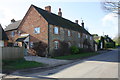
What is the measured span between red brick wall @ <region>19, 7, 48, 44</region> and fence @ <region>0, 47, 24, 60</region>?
7211mm

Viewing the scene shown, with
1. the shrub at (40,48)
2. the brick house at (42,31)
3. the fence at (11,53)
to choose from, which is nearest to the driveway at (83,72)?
the fence at (11,53)

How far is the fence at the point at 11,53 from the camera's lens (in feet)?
43.4

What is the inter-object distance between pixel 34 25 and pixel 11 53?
1094cm

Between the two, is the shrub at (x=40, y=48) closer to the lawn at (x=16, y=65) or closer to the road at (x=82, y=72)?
the lawn at (x=16, y=65)

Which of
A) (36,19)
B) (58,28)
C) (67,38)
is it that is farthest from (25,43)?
(67,38)

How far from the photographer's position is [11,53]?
14109 mm

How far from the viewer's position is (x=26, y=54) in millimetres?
24078

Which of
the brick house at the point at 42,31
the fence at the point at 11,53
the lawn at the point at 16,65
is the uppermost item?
the brick house at the point at 42,31

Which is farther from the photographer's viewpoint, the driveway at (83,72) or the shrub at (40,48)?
the shrub at (40,48)

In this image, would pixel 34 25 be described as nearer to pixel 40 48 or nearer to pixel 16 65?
pixel 40 48

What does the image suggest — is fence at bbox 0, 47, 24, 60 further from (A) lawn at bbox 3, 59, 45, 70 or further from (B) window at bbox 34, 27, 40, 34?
(B) window at bbox 34, 27, 40, 34

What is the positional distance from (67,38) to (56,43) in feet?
13.9

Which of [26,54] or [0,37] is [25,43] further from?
A: [0,37]

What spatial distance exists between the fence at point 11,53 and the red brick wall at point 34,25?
721cm
